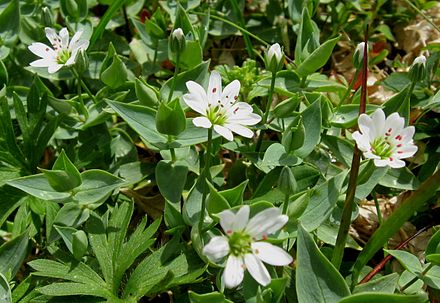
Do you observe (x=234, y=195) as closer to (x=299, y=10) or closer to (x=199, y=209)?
(x=199, y=209)

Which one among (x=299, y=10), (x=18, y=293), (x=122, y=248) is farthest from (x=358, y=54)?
(x=18, y=293)

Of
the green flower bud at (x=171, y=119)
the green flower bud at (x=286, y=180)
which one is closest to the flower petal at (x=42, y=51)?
the green flower bud at (x=171, y=119)

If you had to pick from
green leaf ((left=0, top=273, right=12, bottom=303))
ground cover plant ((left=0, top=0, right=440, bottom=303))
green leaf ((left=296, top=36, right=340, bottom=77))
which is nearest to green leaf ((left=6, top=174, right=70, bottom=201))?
ground cover plant ((left=0, top=0, right=440, bottom=303))

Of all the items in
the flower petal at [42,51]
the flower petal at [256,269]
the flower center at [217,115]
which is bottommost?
the flower petal at [256,269]

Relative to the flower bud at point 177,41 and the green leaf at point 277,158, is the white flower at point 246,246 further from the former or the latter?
the flower bud at point 177,41

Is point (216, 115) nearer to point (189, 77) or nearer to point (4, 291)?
point (189, 77)

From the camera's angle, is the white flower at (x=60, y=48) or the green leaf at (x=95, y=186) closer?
the green leaf at (x=95, y=186)

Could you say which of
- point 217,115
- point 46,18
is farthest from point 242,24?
point 217,115
